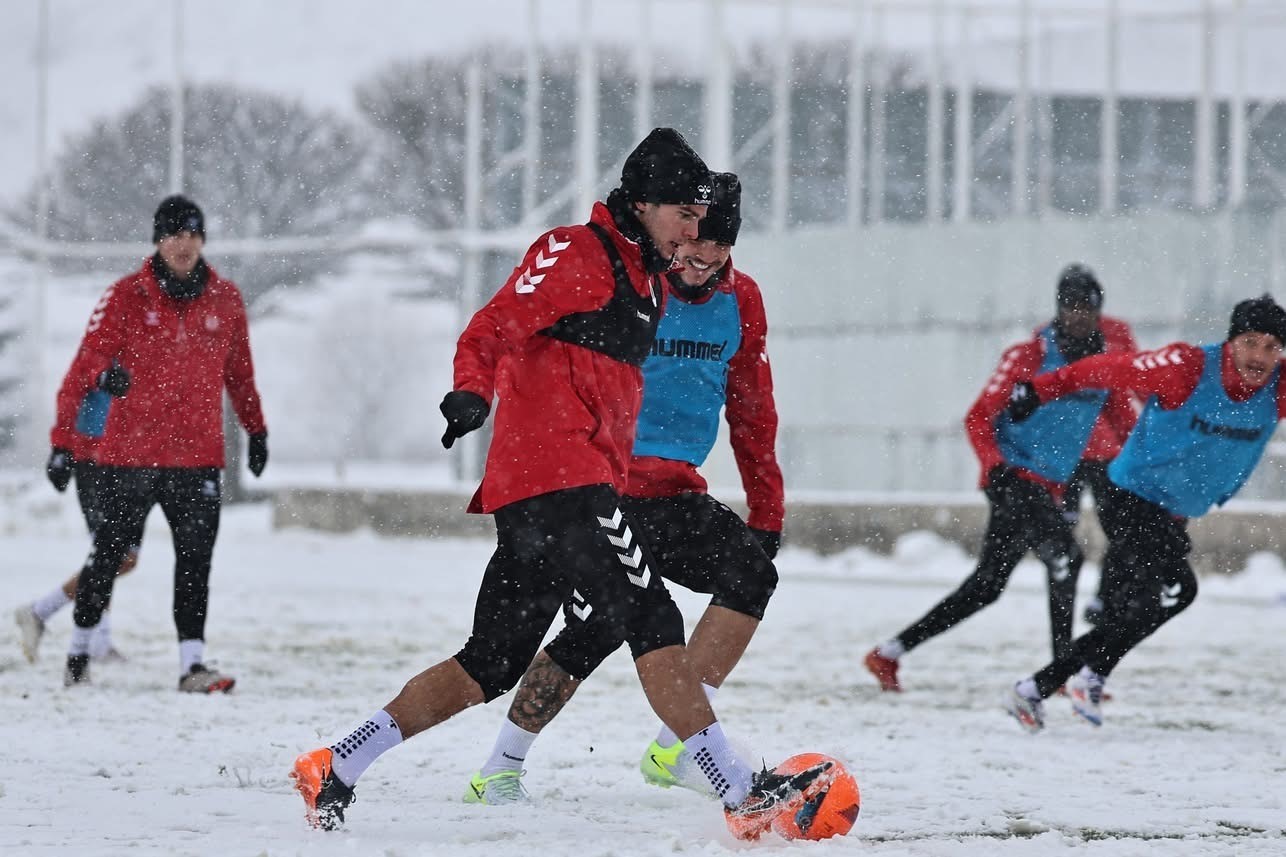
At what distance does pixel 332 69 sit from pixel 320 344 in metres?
15.1

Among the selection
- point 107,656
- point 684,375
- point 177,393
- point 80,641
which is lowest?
point 107,656

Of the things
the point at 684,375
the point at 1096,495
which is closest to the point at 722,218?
the point at 684,375

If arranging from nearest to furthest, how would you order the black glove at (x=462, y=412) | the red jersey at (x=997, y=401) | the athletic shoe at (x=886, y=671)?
the black glove at (x=462, y=412) → the red jersey at (x=997, y=401) → the athletic shoe at (x=886, y=671)

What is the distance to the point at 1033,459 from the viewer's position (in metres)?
7.53

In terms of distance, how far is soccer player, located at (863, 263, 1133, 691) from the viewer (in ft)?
24.6

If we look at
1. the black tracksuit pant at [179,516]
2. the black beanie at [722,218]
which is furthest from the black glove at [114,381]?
the black beanie at [722,218]

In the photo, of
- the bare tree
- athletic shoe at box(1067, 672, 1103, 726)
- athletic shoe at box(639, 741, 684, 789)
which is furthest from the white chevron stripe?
the bare tree

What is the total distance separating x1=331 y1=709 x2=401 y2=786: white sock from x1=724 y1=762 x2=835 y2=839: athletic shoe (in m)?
0.81

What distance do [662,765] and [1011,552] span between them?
2887mm

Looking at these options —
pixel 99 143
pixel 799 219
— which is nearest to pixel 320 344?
pixel 99 143

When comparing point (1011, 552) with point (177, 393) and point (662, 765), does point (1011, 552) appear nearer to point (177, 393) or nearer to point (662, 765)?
point (662, 765)

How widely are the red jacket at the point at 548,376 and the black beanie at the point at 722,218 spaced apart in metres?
0.63

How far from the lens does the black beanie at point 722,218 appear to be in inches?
191

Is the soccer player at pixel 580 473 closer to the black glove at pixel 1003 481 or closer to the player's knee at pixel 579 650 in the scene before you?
the player's knee at pixel 579 650
